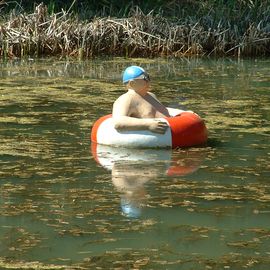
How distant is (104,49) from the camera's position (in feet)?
57.2

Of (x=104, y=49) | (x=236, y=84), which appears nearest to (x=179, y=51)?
(x=104, y=49)

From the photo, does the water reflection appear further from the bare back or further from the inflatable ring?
the bare back

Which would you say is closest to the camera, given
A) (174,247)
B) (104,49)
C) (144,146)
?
(174,247)

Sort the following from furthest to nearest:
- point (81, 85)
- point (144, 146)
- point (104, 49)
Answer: point (104, 49), point (81, 85), point (144, 146)

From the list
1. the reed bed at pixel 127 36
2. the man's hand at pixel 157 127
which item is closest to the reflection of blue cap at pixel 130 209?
the man's hand at pixel 157 127

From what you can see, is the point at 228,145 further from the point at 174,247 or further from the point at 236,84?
the point at 236,84

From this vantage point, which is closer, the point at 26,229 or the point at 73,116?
the point at 26,229

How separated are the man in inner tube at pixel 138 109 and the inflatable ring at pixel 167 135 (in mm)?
52

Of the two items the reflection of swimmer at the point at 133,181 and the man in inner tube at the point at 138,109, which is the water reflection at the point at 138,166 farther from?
the man in inner tube at the point at 138,109

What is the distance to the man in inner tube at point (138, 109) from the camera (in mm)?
8156

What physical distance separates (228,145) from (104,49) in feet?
30.4

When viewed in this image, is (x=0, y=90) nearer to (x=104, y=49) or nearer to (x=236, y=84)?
(x=236, y=84)

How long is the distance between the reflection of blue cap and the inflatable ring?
191 centimetres

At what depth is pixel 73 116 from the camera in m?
9.87
